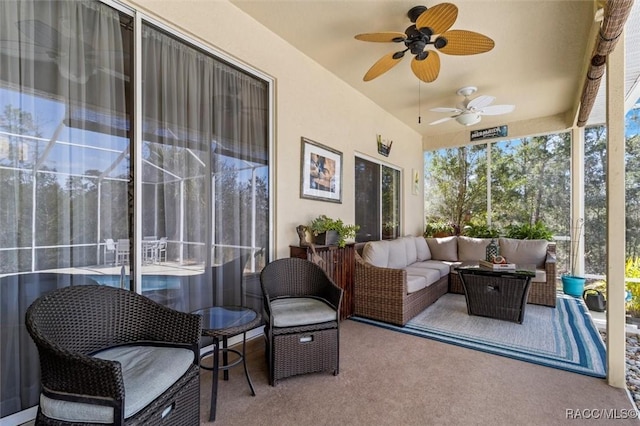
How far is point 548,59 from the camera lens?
358 cm

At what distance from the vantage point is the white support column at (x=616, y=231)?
217cm

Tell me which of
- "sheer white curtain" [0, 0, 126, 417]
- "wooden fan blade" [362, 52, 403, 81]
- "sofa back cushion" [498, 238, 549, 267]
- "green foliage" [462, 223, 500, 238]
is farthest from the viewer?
"green foliage" [462, 223, 500, 238]

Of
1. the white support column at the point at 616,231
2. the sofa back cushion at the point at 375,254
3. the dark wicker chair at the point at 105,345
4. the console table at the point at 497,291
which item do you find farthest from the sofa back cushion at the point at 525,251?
the dark wicker chair at the point at 105,345

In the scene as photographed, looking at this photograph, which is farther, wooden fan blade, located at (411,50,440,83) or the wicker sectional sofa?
the wicker sectional sofa

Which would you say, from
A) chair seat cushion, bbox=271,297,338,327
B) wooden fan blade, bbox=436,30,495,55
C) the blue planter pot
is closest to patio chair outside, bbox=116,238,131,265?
chair seat cushion, bbox=271,297,338,327

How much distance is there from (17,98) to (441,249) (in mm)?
5599

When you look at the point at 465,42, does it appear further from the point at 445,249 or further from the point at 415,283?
the point at 445,249

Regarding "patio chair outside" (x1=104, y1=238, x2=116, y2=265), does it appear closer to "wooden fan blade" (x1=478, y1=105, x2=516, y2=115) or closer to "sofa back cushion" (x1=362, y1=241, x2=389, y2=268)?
"sofa back cushion" (x1=362, y1=241, x2=389, y2=268)

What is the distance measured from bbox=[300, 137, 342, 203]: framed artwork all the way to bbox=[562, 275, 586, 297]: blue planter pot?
3.95m

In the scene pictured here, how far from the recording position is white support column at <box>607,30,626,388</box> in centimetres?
217

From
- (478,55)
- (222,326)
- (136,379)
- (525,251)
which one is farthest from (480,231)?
(136,379)

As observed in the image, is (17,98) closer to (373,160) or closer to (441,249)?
(373,160)

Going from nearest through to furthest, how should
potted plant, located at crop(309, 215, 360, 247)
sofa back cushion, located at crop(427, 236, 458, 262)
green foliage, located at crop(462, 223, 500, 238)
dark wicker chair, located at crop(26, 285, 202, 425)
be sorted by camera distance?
dark wicker chair, located at crop(26, 285, 202, 425), potted plant, located at crop(309, 215, 360, 247), sofa back cushion, located at crop(427, 236, 458, 262), green foliage, located at crop(462, 223, 500, 238)

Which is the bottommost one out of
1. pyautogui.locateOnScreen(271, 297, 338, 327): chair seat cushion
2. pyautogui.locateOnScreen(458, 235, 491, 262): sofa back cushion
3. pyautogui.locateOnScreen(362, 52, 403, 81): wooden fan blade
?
pyautogui.locateOnScreen(271, 297, 338, 327): chair seat cushion
